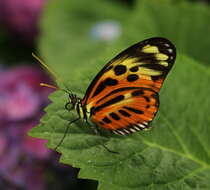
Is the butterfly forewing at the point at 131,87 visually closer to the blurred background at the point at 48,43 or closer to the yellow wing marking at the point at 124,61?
the yellow wing marking at the point at 124,61

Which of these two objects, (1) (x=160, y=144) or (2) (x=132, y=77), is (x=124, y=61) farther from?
(1) (x=160, y=144)

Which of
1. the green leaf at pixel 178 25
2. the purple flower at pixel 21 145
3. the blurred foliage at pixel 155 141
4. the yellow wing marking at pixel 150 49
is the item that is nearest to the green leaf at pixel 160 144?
the blurred foliage at pixel 155 141

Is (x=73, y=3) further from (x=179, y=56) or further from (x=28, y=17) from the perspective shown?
(x=179, y=56)

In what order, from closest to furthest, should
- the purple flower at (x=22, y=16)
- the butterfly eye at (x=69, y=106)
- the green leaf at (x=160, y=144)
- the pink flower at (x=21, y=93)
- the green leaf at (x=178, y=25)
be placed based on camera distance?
the green leaf at (x=160, y=144) → the butterfly eye at (x=69, y=106) → the green leaf at (x=178, y=25) → the pink flower at (x=21, y=93) → the purple flower at (x=22, y=16)

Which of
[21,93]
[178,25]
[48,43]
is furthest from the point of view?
[48,43]

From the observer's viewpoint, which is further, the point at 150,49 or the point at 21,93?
the point at 21,93

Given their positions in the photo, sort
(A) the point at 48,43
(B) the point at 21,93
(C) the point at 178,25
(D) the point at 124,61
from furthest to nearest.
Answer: (A) the point at 48,43 < (B) the point at 21,93 < (C) the point at 178,25 < (D) the point at 124,61

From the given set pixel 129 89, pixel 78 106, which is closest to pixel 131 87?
pixel 129 89

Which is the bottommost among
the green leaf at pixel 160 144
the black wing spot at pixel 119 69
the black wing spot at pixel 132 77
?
the green leaf at pixel 160 144
